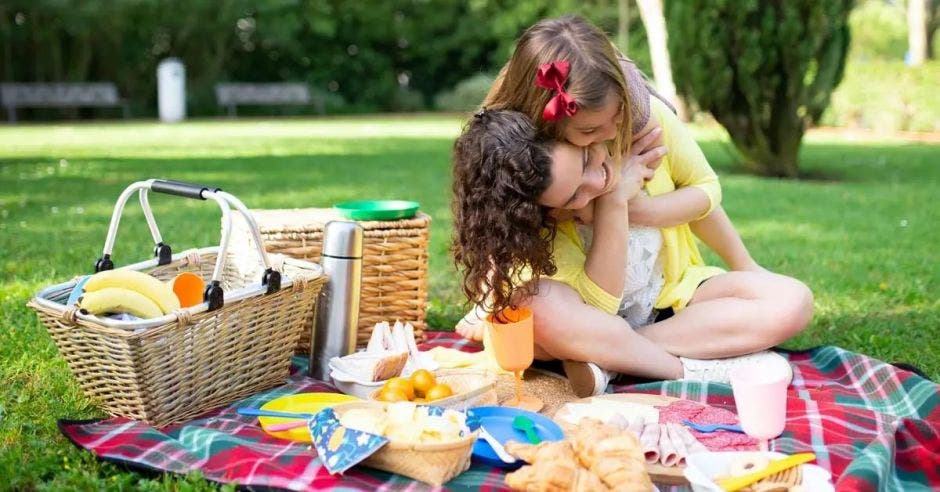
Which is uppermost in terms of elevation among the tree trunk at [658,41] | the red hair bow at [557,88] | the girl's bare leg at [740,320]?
the tree trunk at [658,41]

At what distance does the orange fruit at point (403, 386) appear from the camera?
105 inches

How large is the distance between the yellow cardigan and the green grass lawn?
429mm

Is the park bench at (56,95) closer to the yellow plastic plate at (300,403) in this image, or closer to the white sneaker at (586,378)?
the yellow plastic plate at (300,403)

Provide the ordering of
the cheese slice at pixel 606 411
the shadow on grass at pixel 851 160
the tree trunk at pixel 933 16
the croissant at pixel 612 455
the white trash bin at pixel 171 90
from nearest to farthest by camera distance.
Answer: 1. the croissant at pixel 612 455
2. the cheese slice at pixel 606 411
3. the shadow on grass at pixel 851 160
4. the white trash bin at pixel 171 90
5. the tree trunk at pixel 933 16

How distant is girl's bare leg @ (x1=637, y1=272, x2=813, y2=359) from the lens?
301cm

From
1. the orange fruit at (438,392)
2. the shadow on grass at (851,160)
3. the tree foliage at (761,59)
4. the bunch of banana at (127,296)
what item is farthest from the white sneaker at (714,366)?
the shadow on grass at (851,160)

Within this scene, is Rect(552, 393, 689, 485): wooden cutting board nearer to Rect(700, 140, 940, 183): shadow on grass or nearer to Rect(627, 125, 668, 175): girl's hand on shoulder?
Rect(627, 125, 668, 175): girl's hand on shoulder

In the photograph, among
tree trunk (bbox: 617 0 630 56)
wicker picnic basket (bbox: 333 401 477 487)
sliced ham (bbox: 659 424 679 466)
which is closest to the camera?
wicker picnic basket (bbox: 333 401 477 487)

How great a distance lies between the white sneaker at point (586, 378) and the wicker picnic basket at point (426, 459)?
28.9 inches

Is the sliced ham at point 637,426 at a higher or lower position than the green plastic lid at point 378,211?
lower

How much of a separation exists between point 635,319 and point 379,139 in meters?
10.9

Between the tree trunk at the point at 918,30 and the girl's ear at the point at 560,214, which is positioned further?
the tree trunk at the point at 918,30

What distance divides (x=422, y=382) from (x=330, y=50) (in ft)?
70.6

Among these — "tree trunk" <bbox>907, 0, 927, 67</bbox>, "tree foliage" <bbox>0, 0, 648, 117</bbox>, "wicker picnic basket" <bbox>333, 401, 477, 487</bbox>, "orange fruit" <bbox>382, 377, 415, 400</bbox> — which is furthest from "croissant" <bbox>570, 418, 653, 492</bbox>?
"tree trunk" <bbox>907, 0, 927, 67</bbox>
